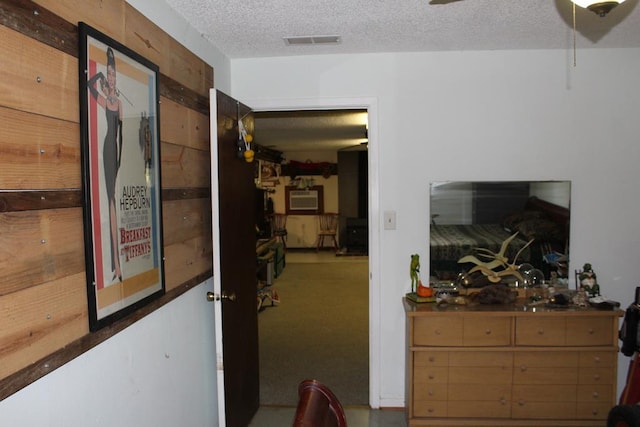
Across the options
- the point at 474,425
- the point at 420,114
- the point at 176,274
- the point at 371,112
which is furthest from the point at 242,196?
the point at 474,425

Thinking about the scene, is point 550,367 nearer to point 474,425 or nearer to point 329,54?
point 474,425

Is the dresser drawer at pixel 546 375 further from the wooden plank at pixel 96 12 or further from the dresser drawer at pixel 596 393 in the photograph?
the wooden plank at pixel 96 12

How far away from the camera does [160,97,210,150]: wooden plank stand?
6.93 ft

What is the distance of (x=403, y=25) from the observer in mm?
2502

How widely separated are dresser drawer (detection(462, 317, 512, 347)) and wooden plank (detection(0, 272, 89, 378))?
82.0 inches

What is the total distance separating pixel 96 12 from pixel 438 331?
2338 mm

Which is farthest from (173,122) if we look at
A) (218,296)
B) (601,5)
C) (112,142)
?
(601,5)

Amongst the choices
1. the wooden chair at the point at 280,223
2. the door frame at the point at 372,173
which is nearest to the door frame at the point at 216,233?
the door frame at the point at 372,173

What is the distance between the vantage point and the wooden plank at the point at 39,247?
119 centimetres

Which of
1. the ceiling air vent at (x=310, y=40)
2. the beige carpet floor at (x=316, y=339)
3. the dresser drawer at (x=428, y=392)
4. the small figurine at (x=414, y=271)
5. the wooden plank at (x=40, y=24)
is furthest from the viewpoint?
the beige carpet floor at (x=316, y=339)

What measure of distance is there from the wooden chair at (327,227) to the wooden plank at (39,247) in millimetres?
9080

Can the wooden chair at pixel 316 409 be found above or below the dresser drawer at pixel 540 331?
above

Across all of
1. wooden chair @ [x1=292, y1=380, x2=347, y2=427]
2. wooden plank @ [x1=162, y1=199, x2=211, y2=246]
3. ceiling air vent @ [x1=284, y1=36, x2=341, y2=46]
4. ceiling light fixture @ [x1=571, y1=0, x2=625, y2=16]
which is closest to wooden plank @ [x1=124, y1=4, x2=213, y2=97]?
ceiling air vent @ [x1=284, y1=36, x2=341, y2=46]

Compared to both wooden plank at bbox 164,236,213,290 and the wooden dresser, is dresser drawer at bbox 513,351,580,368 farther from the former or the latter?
wooden plank at bbox 164,236,213,290
